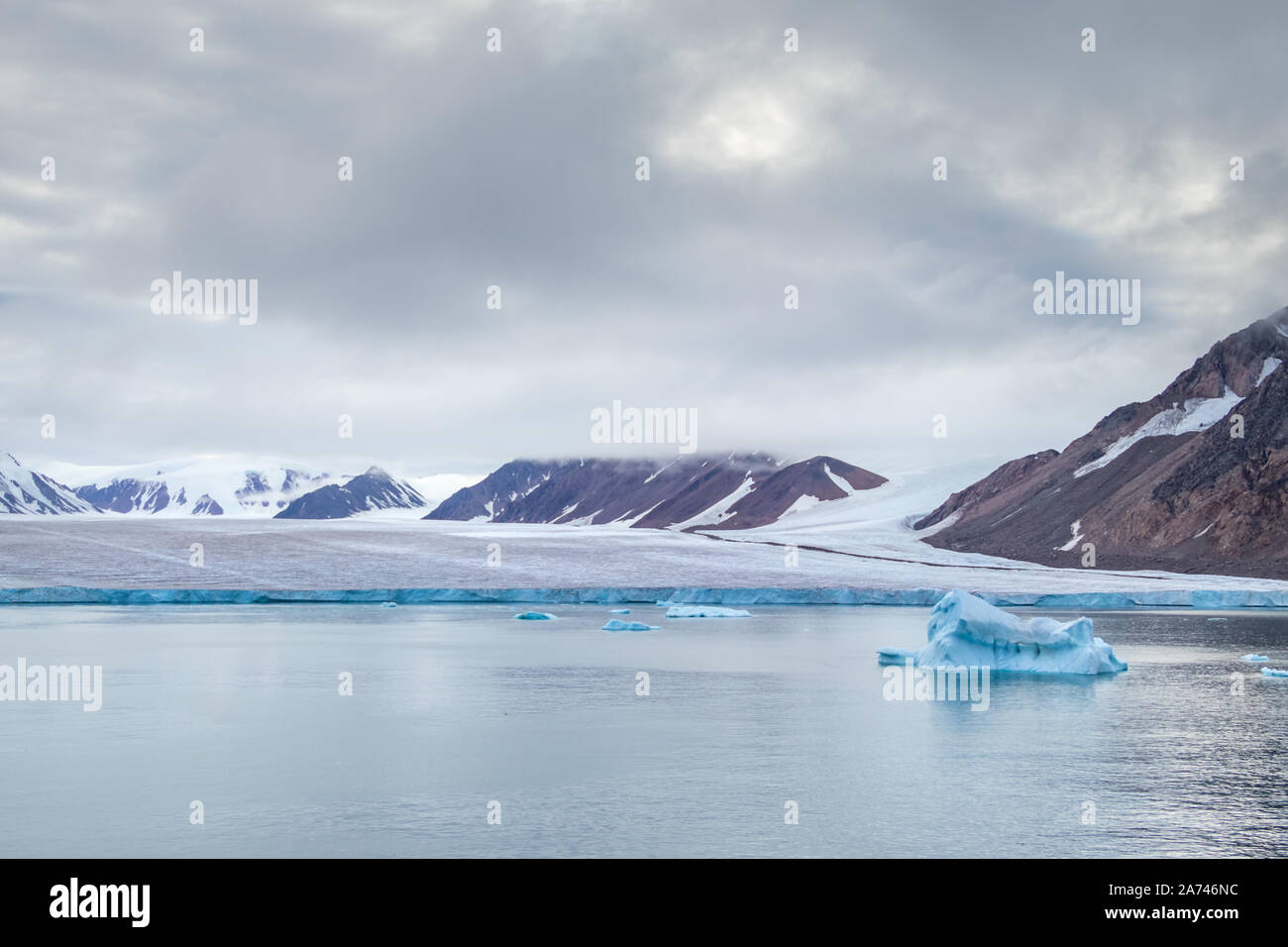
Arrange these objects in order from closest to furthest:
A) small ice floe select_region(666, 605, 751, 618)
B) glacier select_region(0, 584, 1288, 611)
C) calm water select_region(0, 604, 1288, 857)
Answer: calm water select_region(0, 604, 1288, 857), small ice floe select_region(666, 605, 751, 618), glacier select_region(0, 584, 1288, 611)

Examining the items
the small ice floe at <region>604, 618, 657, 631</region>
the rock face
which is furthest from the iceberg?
the rock face

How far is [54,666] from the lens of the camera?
22578 mm

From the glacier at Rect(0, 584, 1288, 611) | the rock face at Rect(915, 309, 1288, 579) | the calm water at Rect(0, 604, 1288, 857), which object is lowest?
the glacier at Rect(0, 584, 1288, 611)

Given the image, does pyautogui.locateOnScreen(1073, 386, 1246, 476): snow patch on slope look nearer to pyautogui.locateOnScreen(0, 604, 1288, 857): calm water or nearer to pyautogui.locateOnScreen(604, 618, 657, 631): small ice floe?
pyautogui.locateOnScreen(604, 618, 657, 631): small ice floe

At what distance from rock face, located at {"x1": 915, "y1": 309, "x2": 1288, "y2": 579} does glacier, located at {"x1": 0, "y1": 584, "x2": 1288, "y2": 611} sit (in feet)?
104

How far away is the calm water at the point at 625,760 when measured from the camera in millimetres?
9938

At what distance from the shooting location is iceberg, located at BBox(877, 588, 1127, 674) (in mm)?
23281

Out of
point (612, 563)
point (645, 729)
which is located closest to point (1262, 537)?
point (612, 563)

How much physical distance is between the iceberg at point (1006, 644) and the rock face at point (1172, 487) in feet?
220

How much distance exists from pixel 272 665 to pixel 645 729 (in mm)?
11644

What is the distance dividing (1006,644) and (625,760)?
43.6 feet

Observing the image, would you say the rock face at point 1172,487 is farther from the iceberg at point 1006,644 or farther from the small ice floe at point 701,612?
the iceberg at point 1006,644

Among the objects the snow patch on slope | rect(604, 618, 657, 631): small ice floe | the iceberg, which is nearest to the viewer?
the iceberg
